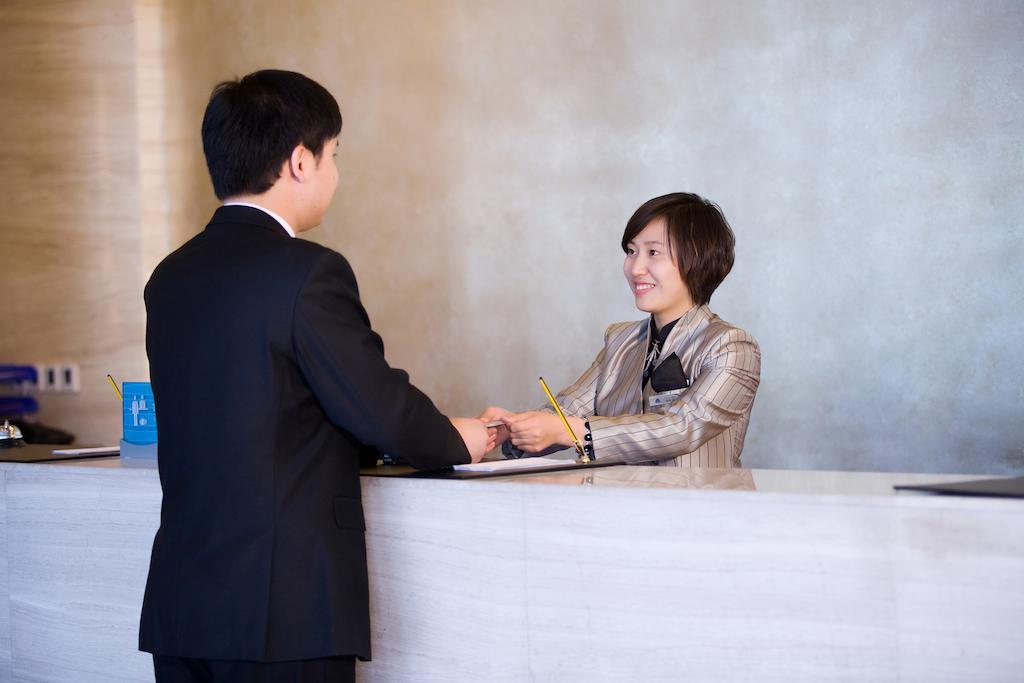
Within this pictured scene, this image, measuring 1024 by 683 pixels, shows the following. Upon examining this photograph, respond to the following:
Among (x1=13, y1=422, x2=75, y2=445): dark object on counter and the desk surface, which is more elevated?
the desk surface

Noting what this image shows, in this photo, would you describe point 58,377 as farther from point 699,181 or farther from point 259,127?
point 259,127

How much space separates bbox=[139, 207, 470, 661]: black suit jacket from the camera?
59.6 inches

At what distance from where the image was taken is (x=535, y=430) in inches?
93.2

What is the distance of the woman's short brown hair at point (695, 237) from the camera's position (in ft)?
9.05

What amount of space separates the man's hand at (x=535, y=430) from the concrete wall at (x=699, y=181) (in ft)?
6.94

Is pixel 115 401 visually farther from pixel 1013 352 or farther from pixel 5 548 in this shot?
pixel 1013 352

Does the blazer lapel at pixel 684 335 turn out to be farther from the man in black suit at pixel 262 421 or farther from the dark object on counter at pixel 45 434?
the dark object on counter at pixel 45 434

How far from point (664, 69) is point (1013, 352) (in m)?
1.79

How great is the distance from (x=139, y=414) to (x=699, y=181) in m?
2.75

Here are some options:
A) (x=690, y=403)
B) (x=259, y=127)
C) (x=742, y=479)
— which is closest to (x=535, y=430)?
(x=690, y=403)

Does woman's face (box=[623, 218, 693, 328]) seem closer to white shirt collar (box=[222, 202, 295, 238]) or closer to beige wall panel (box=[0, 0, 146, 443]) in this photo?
white shirt collar (box=[222, 202, 295, 238])

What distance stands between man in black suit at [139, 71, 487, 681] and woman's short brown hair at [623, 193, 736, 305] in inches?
50.9

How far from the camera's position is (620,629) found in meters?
1.65

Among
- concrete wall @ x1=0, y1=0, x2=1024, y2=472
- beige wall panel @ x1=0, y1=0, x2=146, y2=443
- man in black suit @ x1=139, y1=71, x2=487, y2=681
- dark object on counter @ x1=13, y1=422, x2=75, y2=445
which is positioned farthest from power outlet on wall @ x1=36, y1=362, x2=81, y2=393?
man in black suit @ x1=139, y1=71, x2=487, y2=681
